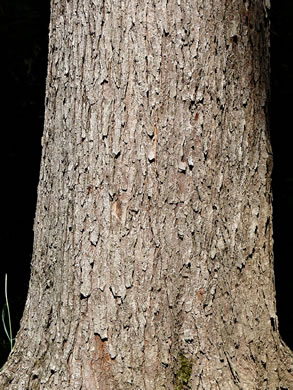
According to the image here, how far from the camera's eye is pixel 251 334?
7.75 ft

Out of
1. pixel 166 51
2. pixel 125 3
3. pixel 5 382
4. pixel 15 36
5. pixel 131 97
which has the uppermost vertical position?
pixel 15 36

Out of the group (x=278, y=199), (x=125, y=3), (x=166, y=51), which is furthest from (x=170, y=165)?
(x=278, y=199)

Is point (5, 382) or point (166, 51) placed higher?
point (166, 51)

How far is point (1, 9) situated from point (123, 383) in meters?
4.09

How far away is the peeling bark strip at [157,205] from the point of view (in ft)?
7.37

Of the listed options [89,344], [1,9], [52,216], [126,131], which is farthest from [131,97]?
[1,9]

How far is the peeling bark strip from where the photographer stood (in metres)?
2.25

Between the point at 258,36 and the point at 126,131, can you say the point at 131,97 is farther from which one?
the point at 258,36

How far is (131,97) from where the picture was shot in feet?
7.38

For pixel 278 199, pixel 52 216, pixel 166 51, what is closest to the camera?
pixel 166 51

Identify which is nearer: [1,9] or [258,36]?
[258,36]

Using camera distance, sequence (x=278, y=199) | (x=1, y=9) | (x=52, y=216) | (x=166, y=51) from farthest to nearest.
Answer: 1. (x=1, y=9)
2. (x=278, y=199)
3. (x=52, y=216)
4. (x=166, y=51)

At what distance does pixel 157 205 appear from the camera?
225 cm

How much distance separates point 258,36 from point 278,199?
2.40 metres
